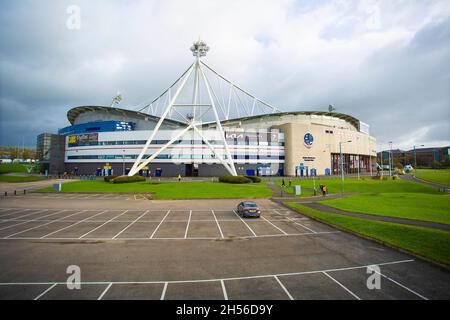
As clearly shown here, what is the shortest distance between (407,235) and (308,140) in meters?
66.1

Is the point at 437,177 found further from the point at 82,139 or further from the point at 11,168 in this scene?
the point at 11,168

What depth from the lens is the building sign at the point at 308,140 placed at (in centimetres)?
7512

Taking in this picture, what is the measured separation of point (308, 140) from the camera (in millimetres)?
75500

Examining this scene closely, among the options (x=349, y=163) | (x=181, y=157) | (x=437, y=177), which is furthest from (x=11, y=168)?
(x=437, y=177)

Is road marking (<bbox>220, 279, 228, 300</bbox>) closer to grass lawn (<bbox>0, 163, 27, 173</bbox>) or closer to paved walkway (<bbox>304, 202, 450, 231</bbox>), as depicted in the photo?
paved walkway (<bbox>304, 202, 450, 231</bbox>)

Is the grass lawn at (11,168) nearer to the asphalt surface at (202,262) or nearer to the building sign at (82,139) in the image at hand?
the building sign at (82,139)

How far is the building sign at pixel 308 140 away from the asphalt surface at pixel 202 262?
62.3 meters

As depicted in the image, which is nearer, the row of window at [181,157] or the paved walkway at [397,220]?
the paved walkway at [397,220]

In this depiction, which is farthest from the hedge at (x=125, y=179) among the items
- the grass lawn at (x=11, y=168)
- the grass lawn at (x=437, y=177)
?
the grass lawn at (x=11, y=168)

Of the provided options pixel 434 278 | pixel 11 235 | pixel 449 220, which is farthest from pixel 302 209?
pixel 11 235

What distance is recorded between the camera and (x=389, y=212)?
19594mm

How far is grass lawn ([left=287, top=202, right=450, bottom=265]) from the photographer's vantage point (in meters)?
10.4

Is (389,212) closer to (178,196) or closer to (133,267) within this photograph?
(133,267)

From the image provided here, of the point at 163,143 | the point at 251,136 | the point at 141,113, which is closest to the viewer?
the point at 163,143
